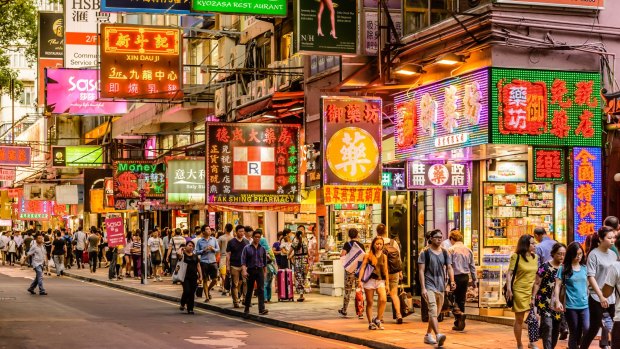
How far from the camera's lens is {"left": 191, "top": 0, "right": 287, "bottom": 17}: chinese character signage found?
896 inches

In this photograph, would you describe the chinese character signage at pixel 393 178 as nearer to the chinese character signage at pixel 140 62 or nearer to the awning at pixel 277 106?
the awning at pixel 277 106

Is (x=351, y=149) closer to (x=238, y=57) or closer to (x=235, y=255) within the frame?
(x=235, y=255)

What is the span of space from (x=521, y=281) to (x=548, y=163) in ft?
17.5

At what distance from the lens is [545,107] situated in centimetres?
2055

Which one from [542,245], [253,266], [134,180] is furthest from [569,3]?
[134,180]

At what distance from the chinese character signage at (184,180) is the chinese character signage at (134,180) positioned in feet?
14.2

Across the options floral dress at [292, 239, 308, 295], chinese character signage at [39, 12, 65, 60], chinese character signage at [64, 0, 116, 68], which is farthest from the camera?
chinese character signage at [39, 12, 65, 60]

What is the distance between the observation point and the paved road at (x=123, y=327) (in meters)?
18.0

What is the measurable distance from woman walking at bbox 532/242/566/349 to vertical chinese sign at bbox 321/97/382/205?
336 inches

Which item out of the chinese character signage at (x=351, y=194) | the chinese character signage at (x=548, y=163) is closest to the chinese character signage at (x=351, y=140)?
the chinese character signage at (x=351, y=194)

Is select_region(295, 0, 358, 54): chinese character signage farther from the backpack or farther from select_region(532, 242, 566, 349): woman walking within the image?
select_region(532, 242, 566, 349): woman walking

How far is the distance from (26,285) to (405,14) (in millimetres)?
18577

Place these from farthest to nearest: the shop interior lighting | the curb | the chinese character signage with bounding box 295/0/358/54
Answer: the chinese character signage with bounding box 295/0/358/54 → the shop interior lighting → the curb

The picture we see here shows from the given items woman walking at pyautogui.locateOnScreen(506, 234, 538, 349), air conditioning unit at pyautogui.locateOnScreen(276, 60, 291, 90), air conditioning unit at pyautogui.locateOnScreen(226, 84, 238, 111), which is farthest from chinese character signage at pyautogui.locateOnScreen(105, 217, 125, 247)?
woman walking at pyautogui.locateOnScreen(506, 234, 538, 349)
